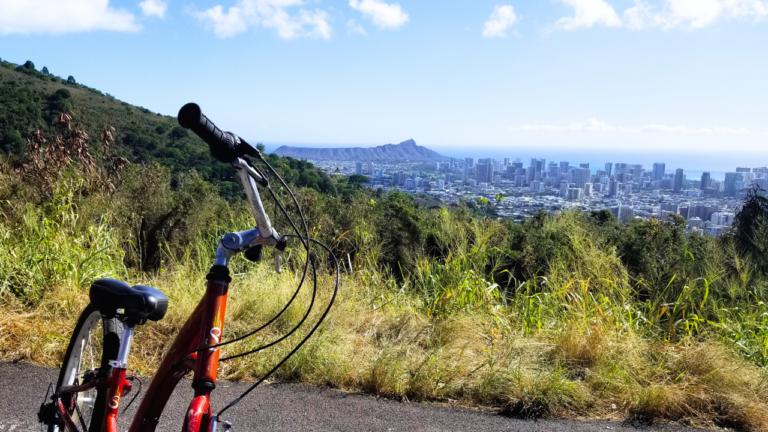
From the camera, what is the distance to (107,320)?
2.24 meters

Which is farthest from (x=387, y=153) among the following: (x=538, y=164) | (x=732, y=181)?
(x=732, y=181)

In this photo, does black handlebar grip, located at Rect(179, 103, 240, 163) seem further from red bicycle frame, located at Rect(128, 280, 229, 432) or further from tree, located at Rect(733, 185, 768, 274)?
tree, located at Rect(733, 185, 768, 274)

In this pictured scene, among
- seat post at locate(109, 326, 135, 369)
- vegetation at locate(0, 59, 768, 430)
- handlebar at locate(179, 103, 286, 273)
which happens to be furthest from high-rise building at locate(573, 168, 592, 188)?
seat post at locate(109, 326, 135, 369)

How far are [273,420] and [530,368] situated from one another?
1.63 meters

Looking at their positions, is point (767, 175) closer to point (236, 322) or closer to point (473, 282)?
point (473, 282)

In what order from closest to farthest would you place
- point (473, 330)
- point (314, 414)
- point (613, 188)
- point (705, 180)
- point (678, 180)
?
point (314, 414)
point (473, 330)
point (705, 180)
point (613, 188)
point (678, 180)

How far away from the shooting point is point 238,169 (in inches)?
68.7

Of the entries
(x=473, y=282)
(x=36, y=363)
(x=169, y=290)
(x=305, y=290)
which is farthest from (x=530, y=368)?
(x=36, y=363)

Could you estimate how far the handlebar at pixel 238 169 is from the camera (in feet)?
5.31

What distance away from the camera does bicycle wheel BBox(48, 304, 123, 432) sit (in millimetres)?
2117

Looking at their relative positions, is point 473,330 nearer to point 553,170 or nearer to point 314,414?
point 314,414

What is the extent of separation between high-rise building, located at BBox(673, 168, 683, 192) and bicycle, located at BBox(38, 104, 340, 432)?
13061mm

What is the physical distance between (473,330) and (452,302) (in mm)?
418

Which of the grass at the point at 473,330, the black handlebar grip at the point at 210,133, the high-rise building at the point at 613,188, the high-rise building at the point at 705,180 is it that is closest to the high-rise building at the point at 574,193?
the high-rise building at the point at 613,188
